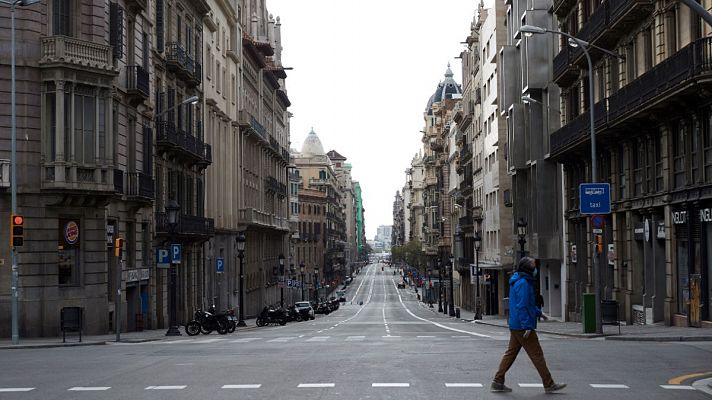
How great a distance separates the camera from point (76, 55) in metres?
33.8

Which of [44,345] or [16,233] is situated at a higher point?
[16,233]

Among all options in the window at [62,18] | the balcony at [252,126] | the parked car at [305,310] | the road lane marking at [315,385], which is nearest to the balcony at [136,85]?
the window at [62,18]

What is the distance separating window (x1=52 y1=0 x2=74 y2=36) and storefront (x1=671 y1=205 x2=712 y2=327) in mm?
21526

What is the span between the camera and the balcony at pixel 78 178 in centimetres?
3331

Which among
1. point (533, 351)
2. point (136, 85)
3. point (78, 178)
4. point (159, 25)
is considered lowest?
point (533, 351)

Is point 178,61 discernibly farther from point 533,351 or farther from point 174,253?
point 533,351

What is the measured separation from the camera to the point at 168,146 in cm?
4769

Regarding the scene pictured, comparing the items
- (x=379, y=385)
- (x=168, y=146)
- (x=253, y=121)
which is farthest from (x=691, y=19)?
(x=253, y=121)

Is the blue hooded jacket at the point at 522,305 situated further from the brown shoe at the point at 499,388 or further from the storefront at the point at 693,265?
the storefront at the point at 693,265

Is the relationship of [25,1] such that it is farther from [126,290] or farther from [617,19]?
[617,19]

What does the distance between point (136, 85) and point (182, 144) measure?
10.6 metres

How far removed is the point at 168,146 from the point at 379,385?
3483 centimetres

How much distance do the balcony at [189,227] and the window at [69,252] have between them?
10.9 meters

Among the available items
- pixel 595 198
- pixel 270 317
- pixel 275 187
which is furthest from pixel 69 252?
pixel 275 187
